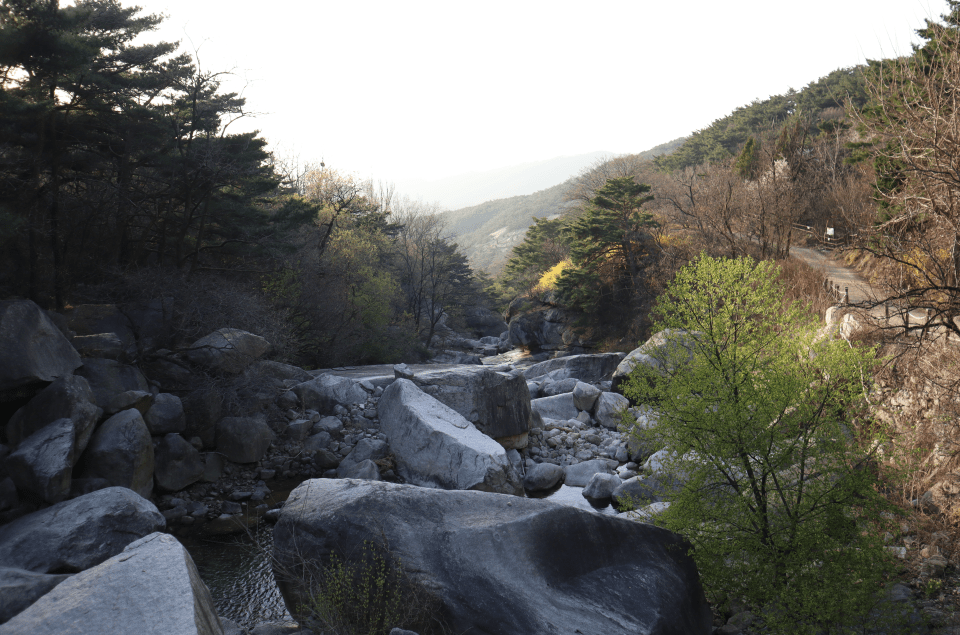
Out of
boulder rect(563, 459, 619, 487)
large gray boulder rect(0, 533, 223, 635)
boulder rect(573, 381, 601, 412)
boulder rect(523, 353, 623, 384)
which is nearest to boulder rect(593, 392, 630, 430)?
boulder rect(573, 381, 601, 412)

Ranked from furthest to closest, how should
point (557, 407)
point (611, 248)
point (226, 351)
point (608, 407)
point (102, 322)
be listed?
point (611, 248), point (557, 407), point (608, 407), point (102, 322), point (226, 351)

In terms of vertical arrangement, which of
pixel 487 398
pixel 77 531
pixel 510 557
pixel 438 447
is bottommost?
pixel 438 447

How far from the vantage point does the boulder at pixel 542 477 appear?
11.0 metres

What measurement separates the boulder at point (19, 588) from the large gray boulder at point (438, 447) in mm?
5670

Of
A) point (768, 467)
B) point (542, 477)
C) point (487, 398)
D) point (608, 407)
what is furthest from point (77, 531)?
point (608, 407)

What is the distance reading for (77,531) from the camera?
21.9ft

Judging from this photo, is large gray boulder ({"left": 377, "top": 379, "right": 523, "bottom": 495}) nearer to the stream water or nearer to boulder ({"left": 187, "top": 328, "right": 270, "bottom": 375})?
the stream water

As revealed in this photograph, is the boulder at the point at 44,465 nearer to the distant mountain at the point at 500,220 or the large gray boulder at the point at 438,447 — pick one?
the large gray boulder at the point at 438,447

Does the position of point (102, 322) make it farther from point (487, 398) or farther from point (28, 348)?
point (487, 398)

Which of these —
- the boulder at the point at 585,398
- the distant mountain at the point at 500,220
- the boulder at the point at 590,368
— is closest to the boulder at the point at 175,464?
the boulder at the point at 585,398

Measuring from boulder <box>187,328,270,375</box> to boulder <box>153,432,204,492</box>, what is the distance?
1822 mm

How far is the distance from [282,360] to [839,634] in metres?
14.2

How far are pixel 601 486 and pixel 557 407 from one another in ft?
16.3

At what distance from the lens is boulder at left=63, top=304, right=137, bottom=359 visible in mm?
11508
